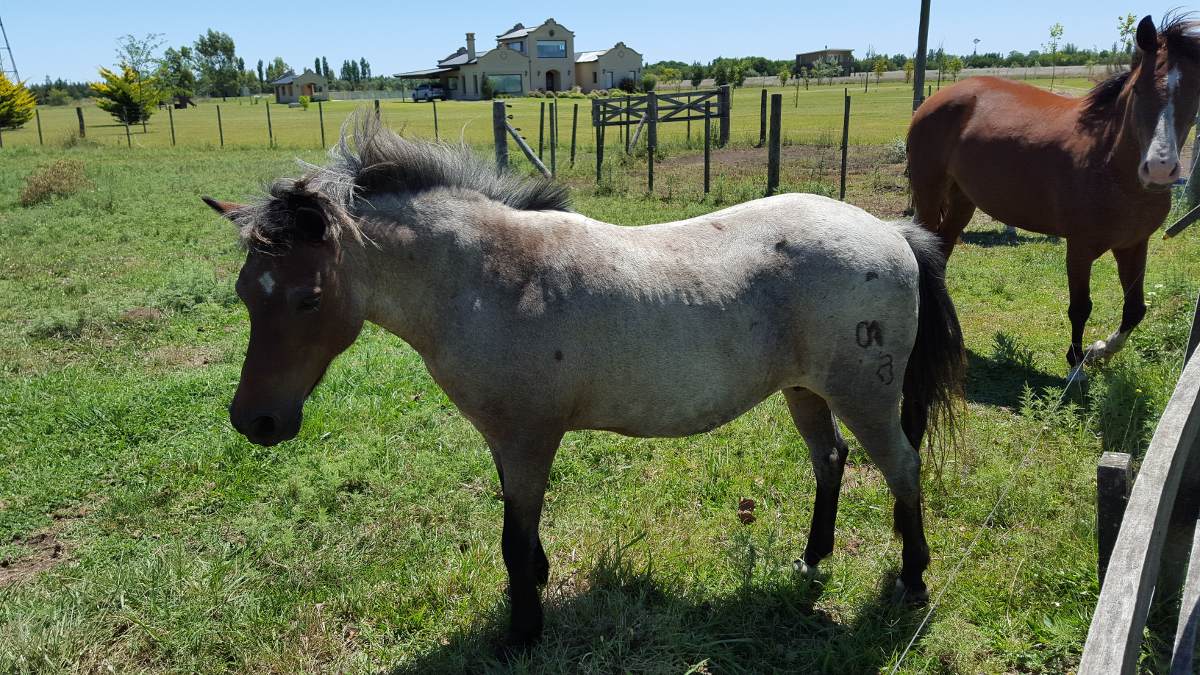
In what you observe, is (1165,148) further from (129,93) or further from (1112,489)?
(129,93)

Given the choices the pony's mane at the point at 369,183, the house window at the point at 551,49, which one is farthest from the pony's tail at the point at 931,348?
the house window at the point at 551,49

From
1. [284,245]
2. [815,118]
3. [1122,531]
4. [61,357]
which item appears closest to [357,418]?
[284,245]

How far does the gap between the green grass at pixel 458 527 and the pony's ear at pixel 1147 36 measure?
7.46 ft

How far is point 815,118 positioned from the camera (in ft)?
107

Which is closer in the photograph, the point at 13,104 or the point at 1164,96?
the point at 1164,96

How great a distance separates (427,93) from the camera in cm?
7456

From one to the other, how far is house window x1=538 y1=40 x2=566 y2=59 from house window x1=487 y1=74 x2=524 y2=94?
704 cm

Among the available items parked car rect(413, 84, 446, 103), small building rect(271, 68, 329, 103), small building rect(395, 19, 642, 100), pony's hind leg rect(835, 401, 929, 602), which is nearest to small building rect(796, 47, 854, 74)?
small building rect(395, 19, 642, 100)

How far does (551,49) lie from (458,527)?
3462 inches

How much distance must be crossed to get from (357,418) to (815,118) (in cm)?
3142

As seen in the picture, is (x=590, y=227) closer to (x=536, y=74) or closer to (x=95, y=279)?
(x=95, y=279)

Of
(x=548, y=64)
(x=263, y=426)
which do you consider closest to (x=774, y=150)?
(x=263, y=426)

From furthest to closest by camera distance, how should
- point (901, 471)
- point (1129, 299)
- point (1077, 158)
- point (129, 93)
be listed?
1. point (129, 93)
2. point (1077, 158)
3. point (1129, 299)
4. point (901, 471)

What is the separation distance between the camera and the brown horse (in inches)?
189
